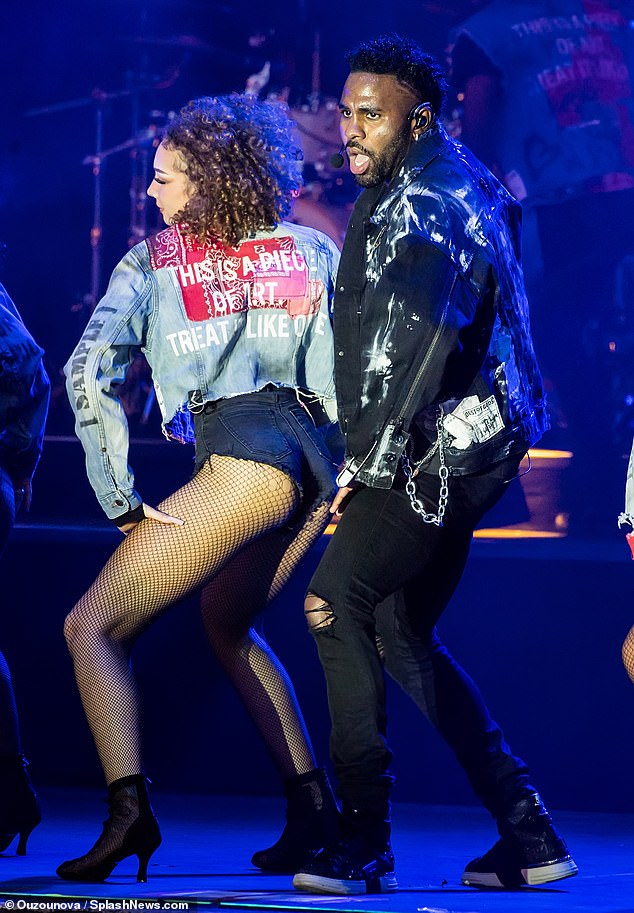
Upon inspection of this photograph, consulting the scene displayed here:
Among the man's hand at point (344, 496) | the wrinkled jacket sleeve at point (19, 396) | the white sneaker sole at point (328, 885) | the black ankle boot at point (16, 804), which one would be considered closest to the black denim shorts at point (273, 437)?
the man's hand at point (344, 496)

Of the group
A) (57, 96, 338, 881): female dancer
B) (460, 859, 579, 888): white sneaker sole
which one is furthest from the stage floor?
(57, 96, 338, 881): female dancer

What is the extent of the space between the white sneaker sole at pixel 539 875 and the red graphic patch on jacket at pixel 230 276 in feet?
4.46

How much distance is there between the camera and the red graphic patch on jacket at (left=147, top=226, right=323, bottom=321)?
3.30m

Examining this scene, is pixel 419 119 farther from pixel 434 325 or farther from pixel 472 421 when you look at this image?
pixel 472 421

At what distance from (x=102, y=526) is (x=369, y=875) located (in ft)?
7.56

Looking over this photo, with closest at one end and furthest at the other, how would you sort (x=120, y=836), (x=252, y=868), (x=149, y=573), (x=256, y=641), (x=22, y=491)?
(x=120, y=836), (x=149, y=573), (x=252, y=868), (x=256, y=641), (x=22, y=491)

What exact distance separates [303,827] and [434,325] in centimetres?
129

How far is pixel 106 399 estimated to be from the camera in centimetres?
326

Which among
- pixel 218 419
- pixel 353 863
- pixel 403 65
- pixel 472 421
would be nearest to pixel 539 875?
pixel 353 863

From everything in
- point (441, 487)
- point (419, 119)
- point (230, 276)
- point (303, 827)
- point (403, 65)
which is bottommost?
point (303, 827)

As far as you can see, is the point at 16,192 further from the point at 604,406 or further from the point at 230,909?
the point at 230,909

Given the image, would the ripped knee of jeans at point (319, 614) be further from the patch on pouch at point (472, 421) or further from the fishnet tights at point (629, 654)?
the fishnet tights at point (629, 654)

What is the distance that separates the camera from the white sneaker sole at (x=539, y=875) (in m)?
3.16

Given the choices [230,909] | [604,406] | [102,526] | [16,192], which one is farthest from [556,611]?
[16,192]
